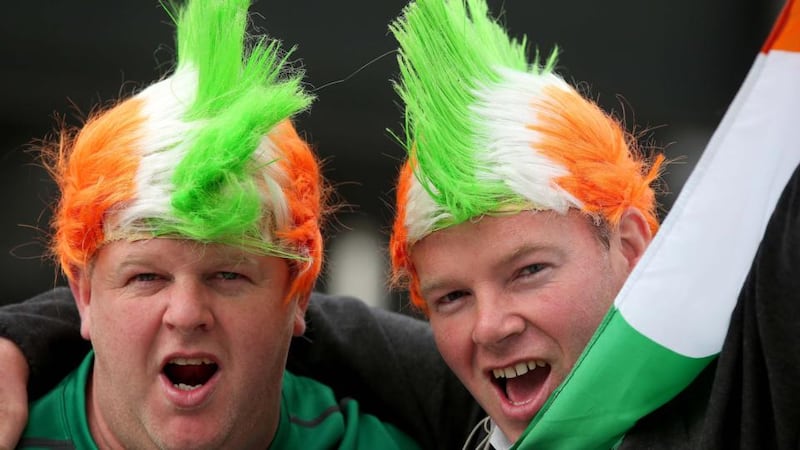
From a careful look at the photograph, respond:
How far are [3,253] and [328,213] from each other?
2.64 metres

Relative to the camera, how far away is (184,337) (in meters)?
2.21

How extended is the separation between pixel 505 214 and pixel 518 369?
1.01 feet

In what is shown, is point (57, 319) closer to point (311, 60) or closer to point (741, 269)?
point (741, 269)

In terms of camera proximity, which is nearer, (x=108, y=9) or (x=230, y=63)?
(x=230, y=63)

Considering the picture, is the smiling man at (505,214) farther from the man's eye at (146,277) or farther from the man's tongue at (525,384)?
the man's eye at (146,277)

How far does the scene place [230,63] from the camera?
229 centimetres

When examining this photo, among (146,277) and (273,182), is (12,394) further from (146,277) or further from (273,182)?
(273,182)

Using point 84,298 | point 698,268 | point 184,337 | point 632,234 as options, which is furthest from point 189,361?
point 698,268

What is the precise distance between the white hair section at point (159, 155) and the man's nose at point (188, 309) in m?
0.15

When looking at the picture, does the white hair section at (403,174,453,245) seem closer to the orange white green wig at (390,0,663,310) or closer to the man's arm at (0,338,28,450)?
the orange white green wig at (390,0,663,310)

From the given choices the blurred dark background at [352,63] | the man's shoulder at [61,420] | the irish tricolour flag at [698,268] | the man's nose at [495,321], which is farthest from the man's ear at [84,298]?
the blurred dark background at [352,63]

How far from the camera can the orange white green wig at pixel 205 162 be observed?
2.19m

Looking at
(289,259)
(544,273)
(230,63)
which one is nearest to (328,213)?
(289,259)

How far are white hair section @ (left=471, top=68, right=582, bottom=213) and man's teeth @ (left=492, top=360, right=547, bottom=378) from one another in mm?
304
